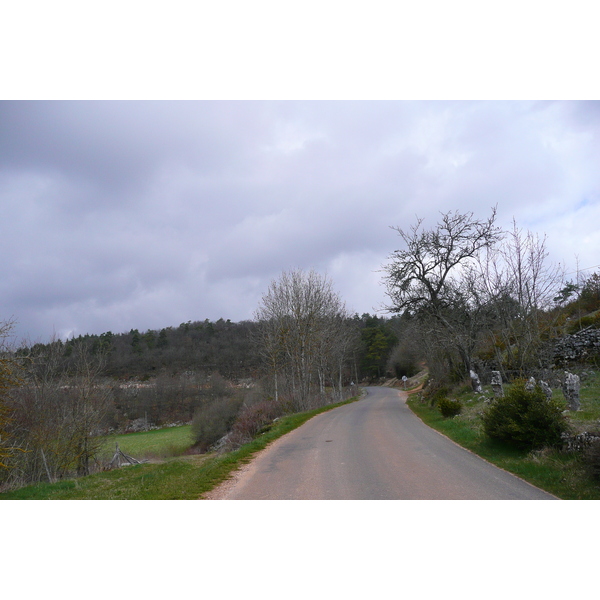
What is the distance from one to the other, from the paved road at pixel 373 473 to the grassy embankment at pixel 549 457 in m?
0.30

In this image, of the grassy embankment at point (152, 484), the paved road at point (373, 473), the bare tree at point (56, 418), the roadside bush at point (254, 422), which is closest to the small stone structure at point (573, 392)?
the paved road at point (373, 473)

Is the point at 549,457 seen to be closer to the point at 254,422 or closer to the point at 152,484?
the point at 152,484

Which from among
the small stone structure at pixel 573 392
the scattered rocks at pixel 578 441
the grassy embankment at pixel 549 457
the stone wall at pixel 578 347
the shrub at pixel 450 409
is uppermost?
the stone wall at pixel 578 347

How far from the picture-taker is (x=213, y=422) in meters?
33.6

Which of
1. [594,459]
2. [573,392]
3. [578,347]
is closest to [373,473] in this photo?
[594,459]

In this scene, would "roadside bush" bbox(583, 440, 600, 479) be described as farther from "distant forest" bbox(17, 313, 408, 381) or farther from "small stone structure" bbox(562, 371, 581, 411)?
"distant forest" bbox(17, 313, 408, 381)

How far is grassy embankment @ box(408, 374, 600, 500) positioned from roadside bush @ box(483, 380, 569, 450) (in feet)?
0.88

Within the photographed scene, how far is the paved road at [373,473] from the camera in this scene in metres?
6.57

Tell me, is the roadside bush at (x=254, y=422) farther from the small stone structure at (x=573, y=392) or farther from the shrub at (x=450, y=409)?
the small stone structure at (x=573, y=392)

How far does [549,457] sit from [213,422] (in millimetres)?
29994

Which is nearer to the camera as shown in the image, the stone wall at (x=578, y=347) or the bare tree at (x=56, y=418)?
the bare tree at (x=56, y=418)

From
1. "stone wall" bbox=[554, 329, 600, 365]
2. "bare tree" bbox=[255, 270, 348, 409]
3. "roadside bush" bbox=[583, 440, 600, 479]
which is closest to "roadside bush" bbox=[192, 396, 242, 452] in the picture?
"bare tree" bbox=[255, 270, 348, 409]

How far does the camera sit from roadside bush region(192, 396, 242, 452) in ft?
108

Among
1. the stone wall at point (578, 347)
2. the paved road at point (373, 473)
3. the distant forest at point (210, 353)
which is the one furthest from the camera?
the distant forest at point (210, 353)
